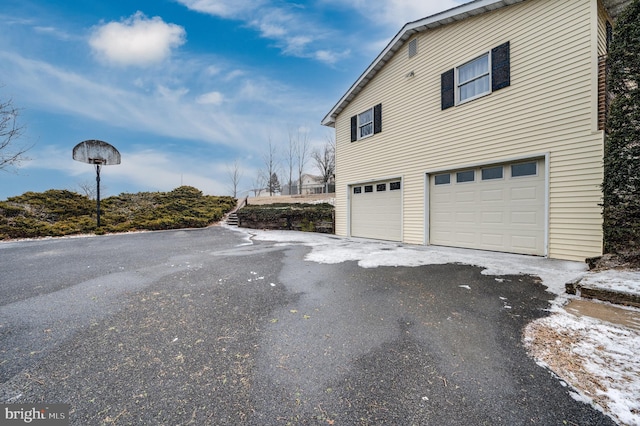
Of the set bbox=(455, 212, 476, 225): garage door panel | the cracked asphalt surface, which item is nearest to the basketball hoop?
the cracked asphalt surface

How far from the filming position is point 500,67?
6043mm

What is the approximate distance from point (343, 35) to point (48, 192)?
17939 millimetres

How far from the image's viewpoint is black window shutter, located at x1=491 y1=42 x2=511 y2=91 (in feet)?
19.5

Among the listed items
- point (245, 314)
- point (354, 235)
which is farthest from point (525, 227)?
point (245, 314)

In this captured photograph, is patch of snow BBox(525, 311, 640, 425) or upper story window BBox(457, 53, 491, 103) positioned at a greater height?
upper story window BBox(457, 53, 491, 103)

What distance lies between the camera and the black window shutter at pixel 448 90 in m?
6.94

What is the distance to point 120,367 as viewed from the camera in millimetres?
1912

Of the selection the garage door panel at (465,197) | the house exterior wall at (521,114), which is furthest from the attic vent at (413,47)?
the garage door panel at (465,197)

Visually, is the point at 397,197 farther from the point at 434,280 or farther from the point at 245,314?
the point at 245,314

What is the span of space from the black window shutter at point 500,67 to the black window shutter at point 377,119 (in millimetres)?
3527

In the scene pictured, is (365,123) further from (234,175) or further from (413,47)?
(234,175)

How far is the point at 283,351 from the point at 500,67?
780 cm

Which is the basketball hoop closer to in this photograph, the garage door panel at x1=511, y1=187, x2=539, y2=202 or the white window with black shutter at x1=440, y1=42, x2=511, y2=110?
the white window with black shutter at x1=440, y1=42, x2=511, y2=110

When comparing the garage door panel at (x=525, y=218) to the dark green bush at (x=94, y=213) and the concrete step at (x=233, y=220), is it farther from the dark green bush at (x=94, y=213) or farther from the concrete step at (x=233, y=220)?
the dark green bush at (x=94, y=213)
